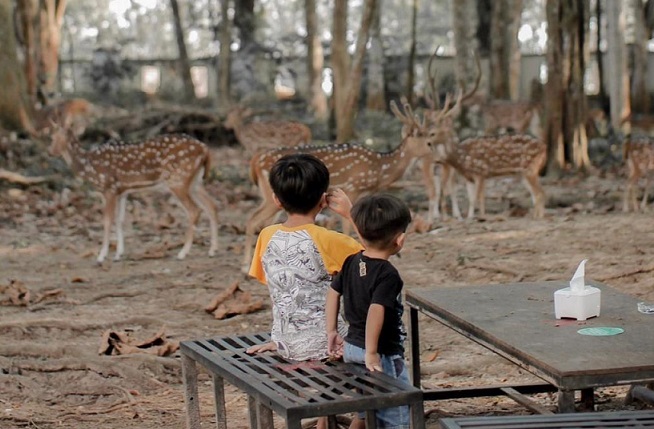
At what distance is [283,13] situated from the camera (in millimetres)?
97500

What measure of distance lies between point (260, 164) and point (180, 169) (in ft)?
3.39

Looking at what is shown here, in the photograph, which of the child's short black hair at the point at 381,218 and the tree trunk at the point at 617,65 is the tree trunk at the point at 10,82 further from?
the child's short black hair at the point at 381,218

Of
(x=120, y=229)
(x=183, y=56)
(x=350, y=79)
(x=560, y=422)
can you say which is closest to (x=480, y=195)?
(x=350, y=79)

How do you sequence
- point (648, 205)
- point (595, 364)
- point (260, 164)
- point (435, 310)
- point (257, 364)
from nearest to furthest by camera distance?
point (595, 364) → point (257, 364) → point (435, 310) → point (260, 164) → point (648, 205)

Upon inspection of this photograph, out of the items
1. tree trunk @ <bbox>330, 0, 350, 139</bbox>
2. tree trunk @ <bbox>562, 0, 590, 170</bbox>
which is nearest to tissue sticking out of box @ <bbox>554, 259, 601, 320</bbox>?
tree trunk @ <bbox>562, 0, 590, 170</bbox>

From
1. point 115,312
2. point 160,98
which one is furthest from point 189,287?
point 160,98

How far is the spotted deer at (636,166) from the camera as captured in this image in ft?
43.0

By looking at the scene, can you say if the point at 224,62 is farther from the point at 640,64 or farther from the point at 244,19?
the point at 640,64

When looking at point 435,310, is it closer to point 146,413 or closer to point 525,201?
point 146,413

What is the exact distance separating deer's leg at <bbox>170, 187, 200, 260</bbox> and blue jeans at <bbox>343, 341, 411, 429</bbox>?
22.7ft

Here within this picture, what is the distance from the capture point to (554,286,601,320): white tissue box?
4.53 meters

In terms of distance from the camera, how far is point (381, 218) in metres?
4.25

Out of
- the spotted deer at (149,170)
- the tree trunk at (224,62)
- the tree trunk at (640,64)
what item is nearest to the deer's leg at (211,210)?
the spotted deer at (149,170)

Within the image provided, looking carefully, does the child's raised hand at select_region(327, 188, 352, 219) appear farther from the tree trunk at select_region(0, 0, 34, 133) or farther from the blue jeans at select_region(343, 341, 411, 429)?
the tree trunk at select_region(0, 0, 34, 133)
